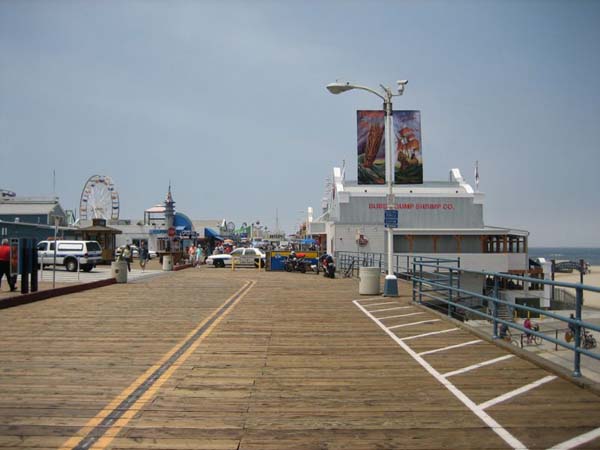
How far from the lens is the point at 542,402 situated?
6281mm

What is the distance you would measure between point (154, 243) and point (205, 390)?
223 feet

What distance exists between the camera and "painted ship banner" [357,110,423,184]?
30844 millimetres

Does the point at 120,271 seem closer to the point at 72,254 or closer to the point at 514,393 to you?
the point at 72,254

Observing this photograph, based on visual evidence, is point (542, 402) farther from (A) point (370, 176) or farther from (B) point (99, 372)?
(A) point (370, 176)

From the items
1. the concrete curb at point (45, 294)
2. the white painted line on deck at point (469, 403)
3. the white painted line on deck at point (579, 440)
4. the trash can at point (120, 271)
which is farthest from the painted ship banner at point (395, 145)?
the white painted line on deck at point (579, 440)

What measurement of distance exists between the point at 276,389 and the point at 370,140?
2997 centimetres

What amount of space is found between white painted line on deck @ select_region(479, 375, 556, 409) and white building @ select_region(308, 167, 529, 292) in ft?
132

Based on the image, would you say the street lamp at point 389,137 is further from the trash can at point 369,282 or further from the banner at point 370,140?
the banner at point 370,140

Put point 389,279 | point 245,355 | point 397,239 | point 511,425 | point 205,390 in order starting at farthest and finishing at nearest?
1. point 397,239
2. point 389,279
3. point 245,355
4. point 205,390
5. point 511,425

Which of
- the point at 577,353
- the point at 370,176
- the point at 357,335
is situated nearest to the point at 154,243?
the point at 370,176

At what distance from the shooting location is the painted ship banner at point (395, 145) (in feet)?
101

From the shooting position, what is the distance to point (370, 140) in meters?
35.5

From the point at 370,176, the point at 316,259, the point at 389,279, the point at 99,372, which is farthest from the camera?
the point at 370,176

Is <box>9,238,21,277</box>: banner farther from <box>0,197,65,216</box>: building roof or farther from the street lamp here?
<box>0,197,65,216</box>: building roof
